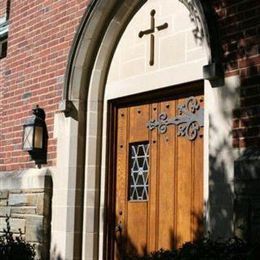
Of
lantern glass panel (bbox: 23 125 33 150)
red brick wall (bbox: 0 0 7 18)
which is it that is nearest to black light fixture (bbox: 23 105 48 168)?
lantern glass panel (bbox: 23 125 33 150)

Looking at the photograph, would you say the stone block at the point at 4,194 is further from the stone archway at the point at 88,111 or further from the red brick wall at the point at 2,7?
the red brick wall at the point at 2,7

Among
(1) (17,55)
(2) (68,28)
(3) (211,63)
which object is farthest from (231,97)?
(1) (17,55)

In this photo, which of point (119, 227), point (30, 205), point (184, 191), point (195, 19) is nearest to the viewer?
point (195, 19)

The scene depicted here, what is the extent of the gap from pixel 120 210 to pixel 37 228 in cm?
110

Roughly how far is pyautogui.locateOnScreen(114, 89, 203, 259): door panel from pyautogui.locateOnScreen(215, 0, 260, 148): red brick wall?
768 millimetres

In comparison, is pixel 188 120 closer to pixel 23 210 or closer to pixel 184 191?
pixel 184 191

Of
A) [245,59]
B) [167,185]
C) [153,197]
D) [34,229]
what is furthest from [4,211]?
[245,59]

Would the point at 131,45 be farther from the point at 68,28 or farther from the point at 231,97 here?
the point at 231,97

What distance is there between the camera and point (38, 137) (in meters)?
7.34

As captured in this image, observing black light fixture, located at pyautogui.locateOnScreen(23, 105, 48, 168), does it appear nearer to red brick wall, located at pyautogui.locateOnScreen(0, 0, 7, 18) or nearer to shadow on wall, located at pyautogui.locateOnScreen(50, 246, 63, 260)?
shadow on wall, located at pyautogui.locateOnScreen(50, 246, 63, 260)

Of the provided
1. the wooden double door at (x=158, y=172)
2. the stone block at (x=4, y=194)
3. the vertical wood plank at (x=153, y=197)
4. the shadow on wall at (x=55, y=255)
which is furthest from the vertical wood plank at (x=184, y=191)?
the stone block at (x=4, y=194)

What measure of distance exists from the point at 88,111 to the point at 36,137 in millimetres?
748

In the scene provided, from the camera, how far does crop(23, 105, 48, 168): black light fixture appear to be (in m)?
7.31

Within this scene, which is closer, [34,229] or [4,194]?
[34,229]
